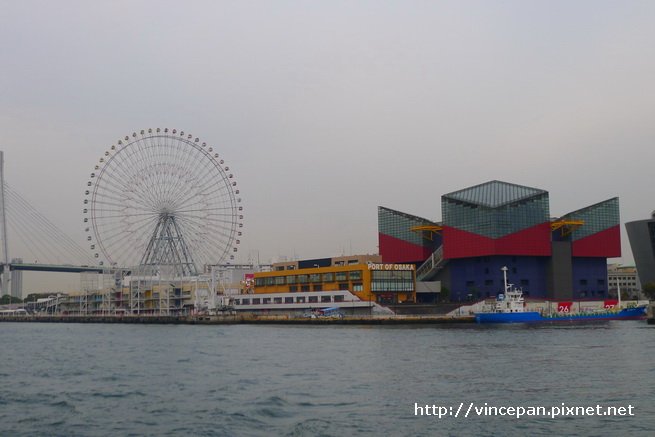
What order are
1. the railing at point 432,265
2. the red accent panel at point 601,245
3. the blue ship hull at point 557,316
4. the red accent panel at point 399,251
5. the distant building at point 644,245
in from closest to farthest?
1. the blue ship hull at point 557,316
2. the red accent panel at point 601,245
3. the railing at point 432,265
4. the red accent panel at point 399,251
5. the distant building at point 644,245

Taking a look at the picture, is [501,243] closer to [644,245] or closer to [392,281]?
[392,281]

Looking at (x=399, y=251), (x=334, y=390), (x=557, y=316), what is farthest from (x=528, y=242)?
(x=334, y=390)

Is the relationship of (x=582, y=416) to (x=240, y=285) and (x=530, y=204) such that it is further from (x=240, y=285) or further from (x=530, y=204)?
(x=240, y=285)

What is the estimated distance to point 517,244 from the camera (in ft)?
296

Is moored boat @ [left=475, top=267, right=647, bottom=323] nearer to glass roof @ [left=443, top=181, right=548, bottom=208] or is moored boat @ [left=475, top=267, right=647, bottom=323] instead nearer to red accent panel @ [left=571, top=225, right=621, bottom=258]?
red accent panel @ [left=571, top=225, right=621, bottom=258]

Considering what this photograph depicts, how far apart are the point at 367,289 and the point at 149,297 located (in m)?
34.4

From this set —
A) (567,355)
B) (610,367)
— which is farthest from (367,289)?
(610,367)

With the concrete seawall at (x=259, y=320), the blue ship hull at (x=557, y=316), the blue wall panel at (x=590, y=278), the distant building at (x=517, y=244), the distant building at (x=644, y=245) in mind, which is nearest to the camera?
the blue ship hull at (x=557, y=316)

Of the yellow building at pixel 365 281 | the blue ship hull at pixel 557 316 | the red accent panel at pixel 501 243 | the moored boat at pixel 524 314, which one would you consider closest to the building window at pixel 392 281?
the yellow building at pixel 365 281

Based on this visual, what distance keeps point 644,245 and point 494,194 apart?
130ft

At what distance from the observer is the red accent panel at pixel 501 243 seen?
293 ft

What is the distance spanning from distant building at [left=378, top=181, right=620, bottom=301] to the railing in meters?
0.12

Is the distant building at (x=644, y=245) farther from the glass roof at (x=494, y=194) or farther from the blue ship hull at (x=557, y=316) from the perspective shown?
the blue ship hull at (x=557, y=316)

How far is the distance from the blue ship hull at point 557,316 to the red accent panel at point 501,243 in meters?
10.4
